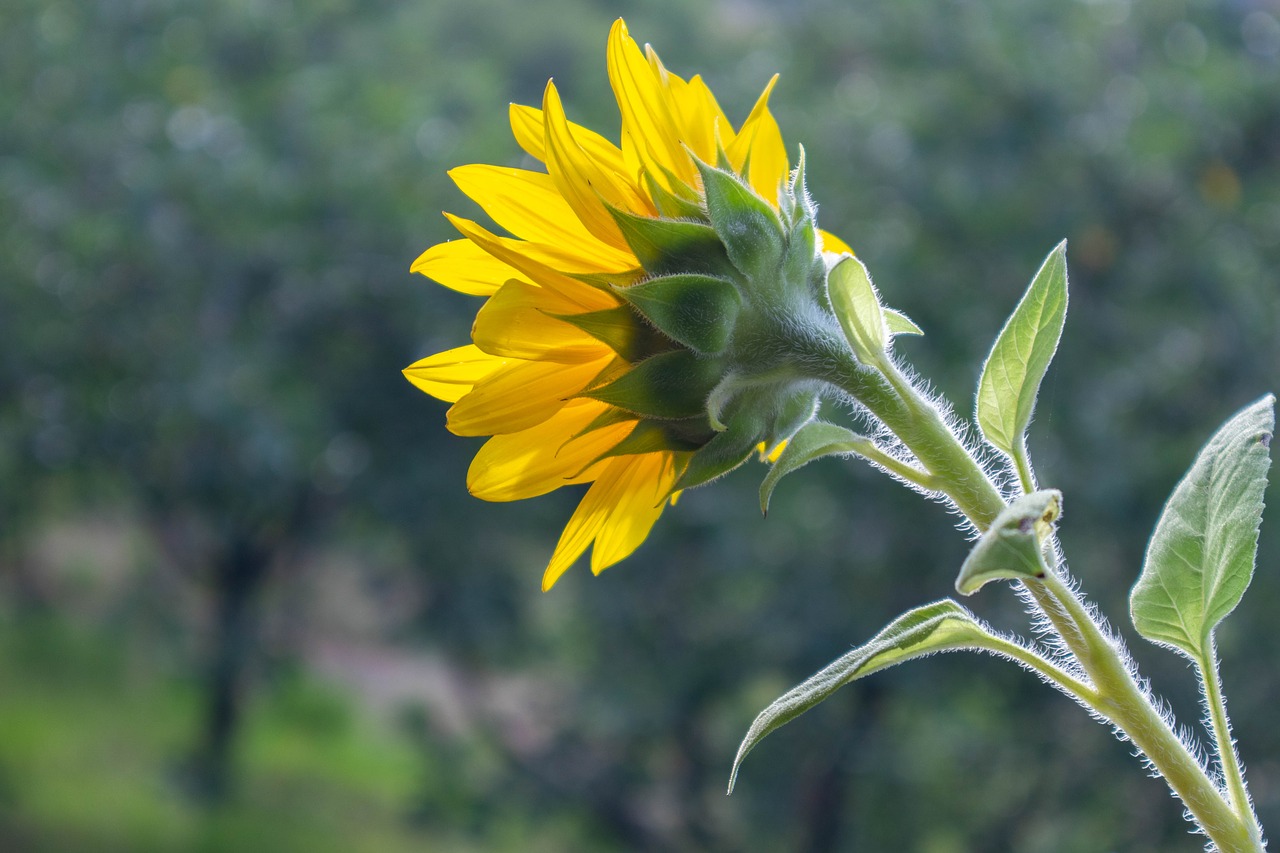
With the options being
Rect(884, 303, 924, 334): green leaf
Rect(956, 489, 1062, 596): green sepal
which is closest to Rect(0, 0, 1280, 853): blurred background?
Rect(884, 303, 924, 334): green leaf

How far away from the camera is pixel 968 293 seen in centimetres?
357

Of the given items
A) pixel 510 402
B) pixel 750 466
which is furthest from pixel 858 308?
pixel 750 466

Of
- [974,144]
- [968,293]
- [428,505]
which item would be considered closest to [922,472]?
[968,293]

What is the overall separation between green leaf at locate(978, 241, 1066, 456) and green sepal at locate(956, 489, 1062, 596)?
10cm

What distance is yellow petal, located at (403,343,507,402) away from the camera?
0.53m

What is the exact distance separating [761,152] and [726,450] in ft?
0.46

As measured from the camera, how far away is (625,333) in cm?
49

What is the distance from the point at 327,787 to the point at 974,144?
4.27 meters

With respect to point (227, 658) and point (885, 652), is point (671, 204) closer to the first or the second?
point (885, 652)

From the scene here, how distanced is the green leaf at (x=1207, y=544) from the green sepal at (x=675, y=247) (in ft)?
0.63

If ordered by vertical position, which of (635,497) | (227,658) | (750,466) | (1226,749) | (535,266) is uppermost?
(535,266)

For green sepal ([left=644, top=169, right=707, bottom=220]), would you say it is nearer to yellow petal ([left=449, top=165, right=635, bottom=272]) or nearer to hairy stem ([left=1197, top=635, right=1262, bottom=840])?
yellow petal ([left=449, top=165, right=635, bottom=272])

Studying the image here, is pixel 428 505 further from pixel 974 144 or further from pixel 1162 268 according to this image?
pixel 1162 268

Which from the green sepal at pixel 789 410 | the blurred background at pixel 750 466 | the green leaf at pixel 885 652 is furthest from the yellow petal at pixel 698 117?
the blurred background at pixel 750 466
